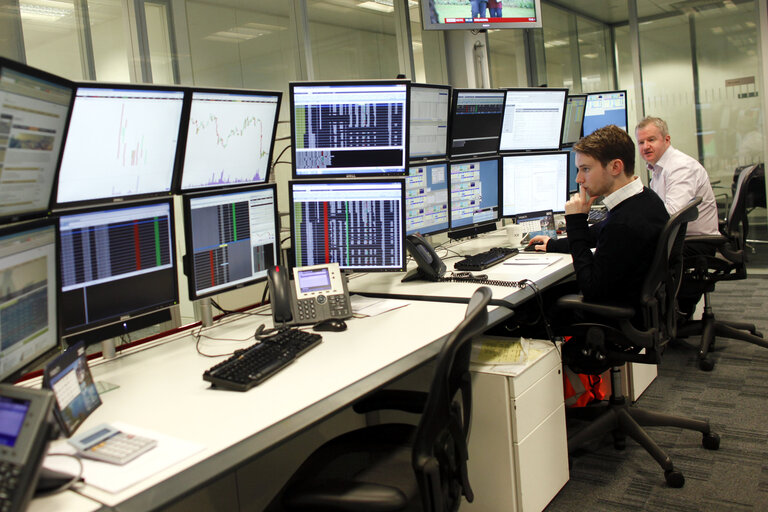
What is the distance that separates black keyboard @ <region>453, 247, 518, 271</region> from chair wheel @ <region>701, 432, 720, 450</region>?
1.11m

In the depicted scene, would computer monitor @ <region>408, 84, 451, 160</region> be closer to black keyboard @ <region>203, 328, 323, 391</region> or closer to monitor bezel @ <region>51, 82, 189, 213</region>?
monitor bezel @ <region>51, 82, 189, 213</region>

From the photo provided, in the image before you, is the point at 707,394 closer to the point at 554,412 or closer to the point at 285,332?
the point at 554,412

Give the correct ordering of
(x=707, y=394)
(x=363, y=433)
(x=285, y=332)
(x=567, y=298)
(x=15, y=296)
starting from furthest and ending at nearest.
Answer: (x=707, y=394) → (x=567, y=298) → (x=285, y=332) → (x=363, y=433) → (x=15, y=296)

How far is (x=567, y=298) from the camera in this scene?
8.00 feet

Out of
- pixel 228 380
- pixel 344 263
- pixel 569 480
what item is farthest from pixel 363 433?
pixel 569 480

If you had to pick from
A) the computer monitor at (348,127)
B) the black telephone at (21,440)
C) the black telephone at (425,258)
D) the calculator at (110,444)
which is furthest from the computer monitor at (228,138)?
the black telephone at (21,440)

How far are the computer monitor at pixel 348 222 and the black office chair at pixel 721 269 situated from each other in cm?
181

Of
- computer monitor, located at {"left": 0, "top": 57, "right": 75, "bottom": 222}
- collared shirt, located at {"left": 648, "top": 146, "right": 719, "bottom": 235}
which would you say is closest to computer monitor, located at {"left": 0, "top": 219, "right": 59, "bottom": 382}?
computer monitor, located at {"left": 0, "top": 57, "right": 75, "bottom": 222}

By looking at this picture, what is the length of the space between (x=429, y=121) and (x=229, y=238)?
125 centimetres

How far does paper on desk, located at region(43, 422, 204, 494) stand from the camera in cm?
112

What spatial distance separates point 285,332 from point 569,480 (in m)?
1.30

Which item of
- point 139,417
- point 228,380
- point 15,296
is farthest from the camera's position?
point 228,380

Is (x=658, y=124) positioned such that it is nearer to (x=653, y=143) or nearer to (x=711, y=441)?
(x=653, y=143)

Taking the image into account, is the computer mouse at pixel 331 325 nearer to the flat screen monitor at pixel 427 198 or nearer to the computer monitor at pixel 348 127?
the computer monitor at pixel 348 127
